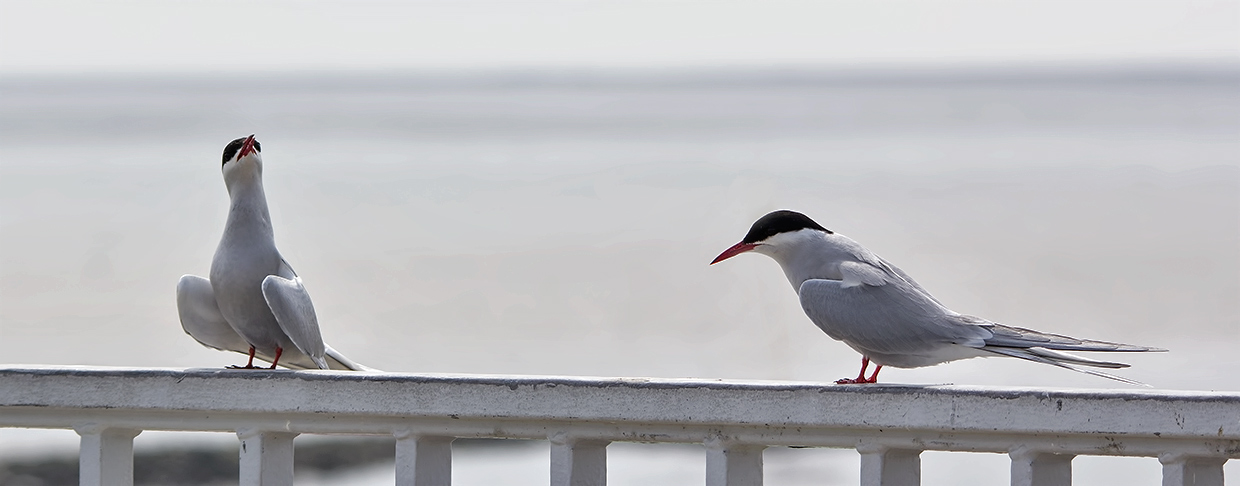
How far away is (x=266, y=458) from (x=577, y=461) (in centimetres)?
55

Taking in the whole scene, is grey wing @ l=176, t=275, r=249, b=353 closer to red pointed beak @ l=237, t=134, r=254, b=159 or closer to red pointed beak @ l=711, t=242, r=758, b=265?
red pointed beak @ l=237, t=134, r=254, b=159

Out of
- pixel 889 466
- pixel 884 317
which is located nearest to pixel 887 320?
pixel 884 317

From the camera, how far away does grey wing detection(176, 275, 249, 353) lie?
9.25ft

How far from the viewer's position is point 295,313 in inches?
101

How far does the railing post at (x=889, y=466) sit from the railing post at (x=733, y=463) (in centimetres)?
17

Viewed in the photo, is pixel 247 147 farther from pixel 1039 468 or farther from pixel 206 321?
pixel 1039 468

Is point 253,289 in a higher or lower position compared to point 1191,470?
higher

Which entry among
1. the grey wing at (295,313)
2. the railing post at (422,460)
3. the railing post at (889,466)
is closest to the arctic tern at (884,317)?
the railing post at (889,466)

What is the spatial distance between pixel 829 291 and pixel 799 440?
2.34 feet

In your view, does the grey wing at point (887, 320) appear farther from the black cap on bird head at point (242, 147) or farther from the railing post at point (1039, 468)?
the black cap on bird head at point (242, 147)

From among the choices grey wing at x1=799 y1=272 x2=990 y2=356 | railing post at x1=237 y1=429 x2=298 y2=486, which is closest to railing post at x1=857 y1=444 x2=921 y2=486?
grey wing at x1=799 y1=272 x2=990 y2=356

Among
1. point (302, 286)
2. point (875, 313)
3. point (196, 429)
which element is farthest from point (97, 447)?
point (875, 313)

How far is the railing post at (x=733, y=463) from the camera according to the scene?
1.90 meters

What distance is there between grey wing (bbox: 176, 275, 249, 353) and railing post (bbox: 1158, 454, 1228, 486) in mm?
2060
